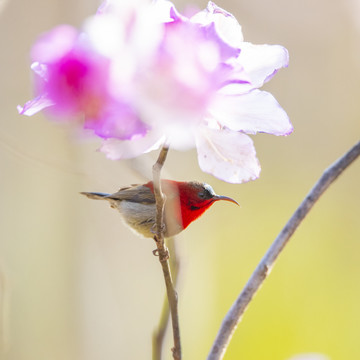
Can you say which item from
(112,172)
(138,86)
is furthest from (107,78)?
(112,172)

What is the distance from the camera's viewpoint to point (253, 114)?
217mm

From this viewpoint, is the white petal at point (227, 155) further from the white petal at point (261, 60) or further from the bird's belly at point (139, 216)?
the bird's belly at point (139, 216)

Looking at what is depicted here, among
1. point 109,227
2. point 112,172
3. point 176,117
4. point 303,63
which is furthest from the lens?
point 303,63

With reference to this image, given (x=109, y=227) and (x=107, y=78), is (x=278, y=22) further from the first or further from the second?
(x=107, y=78)

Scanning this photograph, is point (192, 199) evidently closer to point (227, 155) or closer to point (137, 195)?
point (137, 195)

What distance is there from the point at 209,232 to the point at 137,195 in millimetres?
1479

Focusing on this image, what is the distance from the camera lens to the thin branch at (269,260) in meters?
0.26

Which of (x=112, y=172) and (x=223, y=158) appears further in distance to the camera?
(x=112, y=172)

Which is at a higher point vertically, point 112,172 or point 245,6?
point 245,6

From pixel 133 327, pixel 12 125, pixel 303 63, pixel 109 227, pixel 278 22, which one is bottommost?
pixel 133 327

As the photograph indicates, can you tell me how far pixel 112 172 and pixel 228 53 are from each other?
0.74 ft

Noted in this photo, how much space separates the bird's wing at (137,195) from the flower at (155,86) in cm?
63

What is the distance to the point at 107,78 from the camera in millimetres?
161

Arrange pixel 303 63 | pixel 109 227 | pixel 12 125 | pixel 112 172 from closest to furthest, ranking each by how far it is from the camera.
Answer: pixel 112 172 < pixel 12 125 < pixel 109 227 < pixel 303 63
